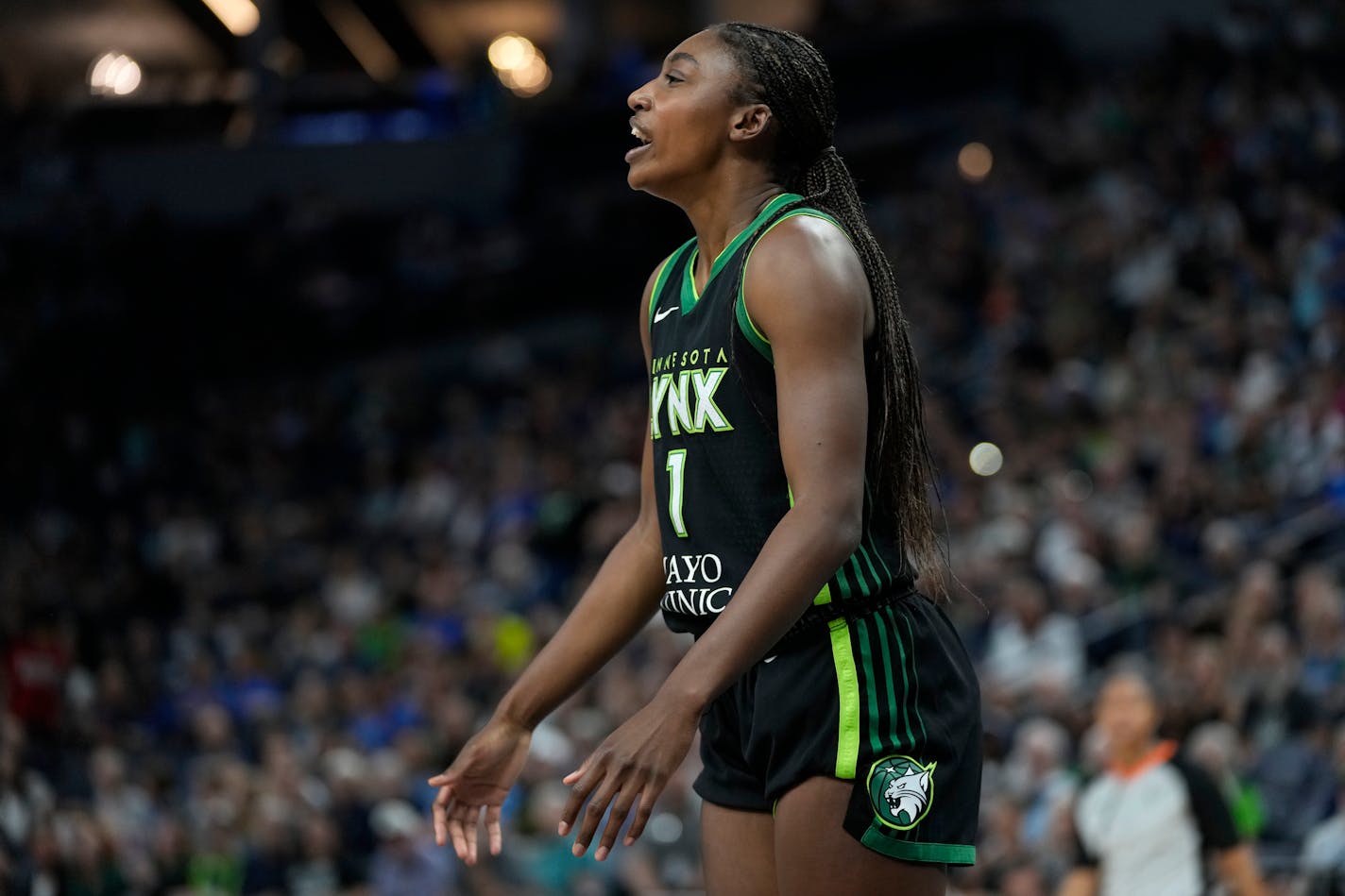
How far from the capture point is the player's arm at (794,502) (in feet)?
7.96

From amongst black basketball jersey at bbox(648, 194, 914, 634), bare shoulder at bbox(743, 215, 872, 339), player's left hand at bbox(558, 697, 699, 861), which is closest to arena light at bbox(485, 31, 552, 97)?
black basketball jersey at bbox(648, 194, 914, 634)

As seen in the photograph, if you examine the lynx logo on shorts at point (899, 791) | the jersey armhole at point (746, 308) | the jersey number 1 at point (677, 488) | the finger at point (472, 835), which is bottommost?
the finger at point (472, 835)

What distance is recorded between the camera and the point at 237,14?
2317cm

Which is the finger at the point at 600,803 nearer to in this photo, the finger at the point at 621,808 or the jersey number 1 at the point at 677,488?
the finger at the point at 621,808

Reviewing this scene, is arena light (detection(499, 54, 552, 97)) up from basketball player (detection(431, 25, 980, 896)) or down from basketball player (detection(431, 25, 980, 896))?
up

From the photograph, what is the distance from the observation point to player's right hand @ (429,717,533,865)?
2.93 meters

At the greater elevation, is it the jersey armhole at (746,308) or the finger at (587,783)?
the jersey armhole at (746,308)

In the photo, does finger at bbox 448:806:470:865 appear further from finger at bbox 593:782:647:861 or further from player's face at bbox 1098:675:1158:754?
player's face at bbox 1098:675:1158:754

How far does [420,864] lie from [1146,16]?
37.2 feet

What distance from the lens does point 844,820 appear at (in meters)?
2.58

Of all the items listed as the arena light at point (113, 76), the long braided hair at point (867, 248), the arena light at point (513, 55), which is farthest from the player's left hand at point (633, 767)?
the arena light at point (513, 55)

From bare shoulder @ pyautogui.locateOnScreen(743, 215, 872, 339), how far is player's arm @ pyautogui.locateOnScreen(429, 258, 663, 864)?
418 mm

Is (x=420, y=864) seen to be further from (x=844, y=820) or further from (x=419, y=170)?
(x=419, y=170)

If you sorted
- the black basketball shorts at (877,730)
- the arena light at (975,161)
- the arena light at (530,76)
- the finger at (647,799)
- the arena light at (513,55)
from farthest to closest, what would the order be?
the arena light at (513,55) < the arena light at (530,76) < the arena light at (975,161) < the black basketball shorts at (877,730) < the finger at (647,799)
